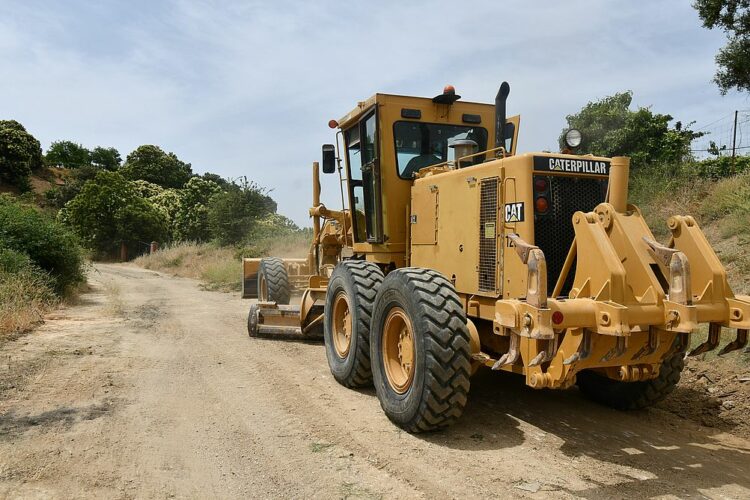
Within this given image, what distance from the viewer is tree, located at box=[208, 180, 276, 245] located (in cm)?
2934

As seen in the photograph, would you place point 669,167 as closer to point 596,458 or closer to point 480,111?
point 480,111

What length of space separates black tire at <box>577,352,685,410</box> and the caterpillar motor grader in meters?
0.01

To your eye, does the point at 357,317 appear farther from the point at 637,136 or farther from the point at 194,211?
the point at 194,211

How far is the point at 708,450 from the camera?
14.3 feet

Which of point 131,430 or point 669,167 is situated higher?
point 669,167

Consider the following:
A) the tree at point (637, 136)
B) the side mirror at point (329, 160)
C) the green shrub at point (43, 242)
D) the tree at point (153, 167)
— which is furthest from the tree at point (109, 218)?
the side mirror at point (329, 160)

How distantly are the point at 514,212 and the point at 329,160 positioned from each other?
3.59m

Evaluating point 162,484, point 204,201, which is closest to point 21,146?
point 204,201

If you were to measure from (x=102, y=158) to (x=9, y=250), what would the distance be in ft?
194

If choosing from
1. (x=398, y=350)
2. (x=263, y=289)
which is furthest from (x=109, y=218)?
(x=398, y=350)

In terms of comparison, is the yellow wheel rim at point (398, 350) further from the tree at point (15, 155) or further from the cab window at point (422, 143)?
the tree at point (15, 155)

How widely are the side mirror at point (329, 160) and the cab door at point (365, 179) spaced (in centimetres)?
26

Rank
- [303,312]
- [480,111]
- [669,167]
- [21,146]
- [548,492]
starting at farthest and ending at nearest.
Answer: [21,146] → [669,167] → [303,312] → [480,111] → [548,492]

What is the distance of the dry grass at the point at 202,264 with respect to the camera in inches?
762
